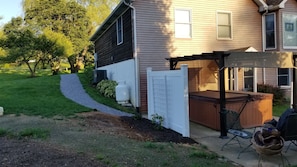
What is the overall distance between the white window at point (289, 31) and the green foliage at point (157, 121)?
868 centimetres

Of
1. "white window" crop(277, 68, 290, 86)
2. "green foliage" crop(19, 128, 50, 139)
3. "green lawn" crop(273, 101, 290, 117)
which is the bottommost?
"green lawn" crop(273, 101, 290, 117)

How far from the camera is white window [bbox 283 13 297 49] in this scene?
47.3ft

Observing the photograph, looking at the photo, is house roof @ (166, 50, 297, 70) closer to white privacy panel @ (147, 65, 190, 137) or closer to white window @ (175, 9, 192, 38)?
white privacy panel @ (147, 65, 190, 137)

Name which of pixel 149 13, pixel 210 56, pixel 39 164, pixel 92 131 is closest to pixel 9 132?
pixel 92 131

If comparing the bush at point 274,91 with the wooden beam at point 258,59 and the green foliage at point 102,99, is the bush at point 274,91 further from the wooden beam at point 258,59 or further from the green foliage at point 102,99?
the green foliage at point 102,99

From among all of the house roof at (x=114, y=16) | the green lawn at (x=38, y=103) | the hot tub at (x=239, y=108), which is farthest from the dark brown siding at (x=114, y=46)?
the hot tub at (x=239, y=108)

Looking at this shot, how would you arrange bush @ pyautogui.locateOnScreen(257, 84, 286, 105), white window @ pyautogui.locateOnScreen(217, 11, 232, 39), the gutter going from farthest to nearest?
bush @ pyautogui.locateOnScreen(257, 84, 286, 105)
white window @ pyautogui.locateOnScreen(217, 11, 232, 39)
the gutter

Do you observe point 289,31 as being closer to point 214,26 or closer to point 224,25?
point 224,25

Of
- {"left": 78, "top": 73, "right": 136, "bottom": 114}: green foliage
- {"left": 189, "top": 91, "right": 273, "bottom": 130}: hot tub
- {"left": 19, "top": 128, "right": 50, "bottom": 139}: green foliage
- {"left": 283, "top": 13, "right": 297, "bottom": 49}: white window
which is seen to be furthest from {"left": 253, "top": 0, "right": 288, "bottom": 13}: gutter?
{"left": 19, "top": 128, "right": 50, "bottom": 139}: green foliage

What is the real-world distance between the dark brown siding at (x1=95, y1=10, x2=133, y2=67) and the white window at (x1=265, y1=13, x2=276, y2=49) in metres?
7.13

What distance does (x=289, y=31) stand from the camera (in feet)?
47.7

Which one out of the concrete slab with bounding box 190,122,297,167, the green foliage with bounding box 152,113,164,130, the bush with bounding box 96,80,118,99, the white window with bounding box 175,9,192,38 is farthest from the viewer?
the bush with bounding box 96,80,118,99

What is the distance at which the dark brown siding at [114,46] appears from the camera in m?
12.9

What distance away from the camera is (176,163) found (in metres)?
5.13
